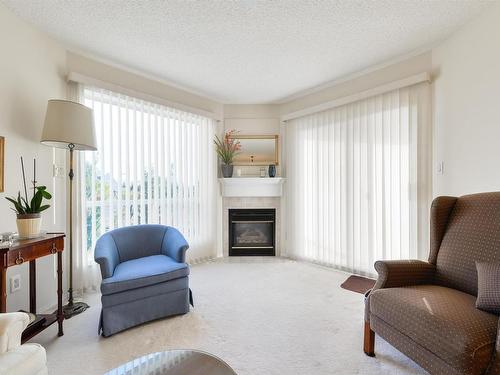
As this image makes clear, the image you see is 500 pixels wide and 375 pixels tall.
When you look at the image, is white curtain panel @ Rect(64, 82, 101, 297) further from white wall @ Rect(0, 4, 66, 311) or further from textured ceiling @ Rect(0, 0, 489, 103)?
textured ceiling @ Rect(0, 0, 489, 103)

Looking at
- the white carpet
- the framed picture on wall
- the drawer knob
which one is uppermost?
the framed picture on wall

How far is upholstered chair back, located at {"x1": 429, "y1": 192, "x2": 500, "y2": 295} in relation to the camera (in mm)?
1554

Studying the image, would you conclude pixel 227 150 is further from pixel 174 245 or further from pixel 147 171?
pixel 174 245

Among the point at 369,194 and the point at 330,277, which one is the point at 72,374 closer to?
the point at 330,277

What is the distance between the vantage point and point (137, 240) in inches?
101

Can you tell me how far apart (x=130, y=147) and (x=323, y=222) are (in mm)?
2740

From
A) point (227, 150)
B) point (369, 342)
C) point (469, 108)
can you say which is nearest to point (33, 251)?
point (369, 342)

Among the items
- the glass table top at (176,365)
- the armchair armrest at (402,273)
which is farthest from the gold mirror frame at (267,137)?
the glass table top at (176,365)

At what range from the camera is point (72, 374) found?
59.0 inches

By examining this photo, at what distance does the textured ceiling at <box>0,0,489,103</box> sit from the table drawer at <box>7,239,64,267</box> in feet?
6.12

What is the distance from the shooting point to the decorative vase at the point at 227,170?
3986mm

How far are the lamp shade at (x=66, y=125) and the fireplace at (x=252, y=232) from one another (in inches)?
96.3

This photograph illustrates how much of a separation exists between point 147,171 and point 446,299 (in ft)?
10.1

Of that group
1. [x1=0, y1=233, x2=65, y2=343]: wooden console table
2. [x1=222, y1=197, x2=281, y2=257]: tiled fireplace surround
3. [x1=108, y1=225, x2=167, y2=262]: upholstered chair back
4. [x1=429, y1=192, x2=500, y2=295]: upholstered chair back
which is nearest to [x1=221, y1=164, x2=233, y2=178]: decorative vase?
[x1=222, y1=197, x2=281, y2=257]: tiled fireplace surround
